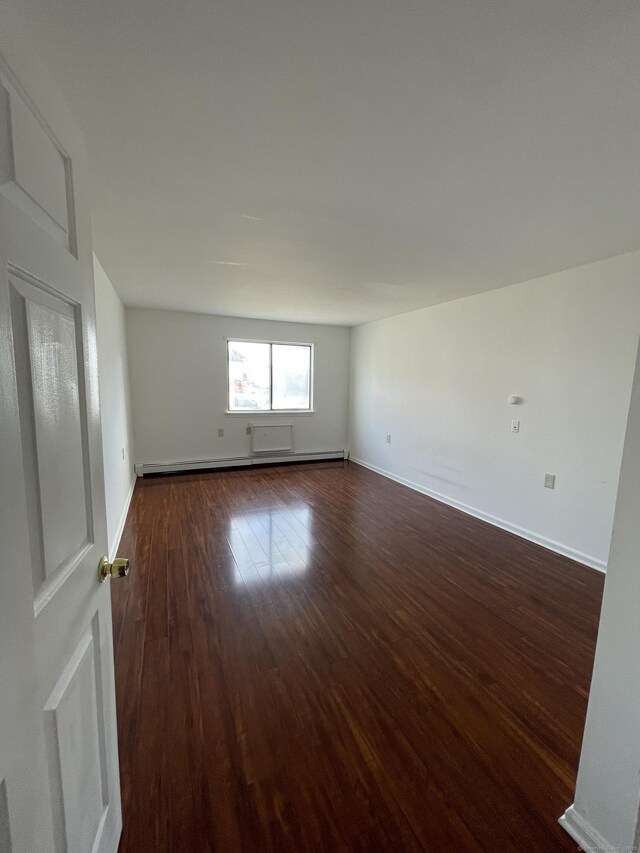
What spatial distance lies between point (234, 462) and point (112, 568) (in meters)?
4.67

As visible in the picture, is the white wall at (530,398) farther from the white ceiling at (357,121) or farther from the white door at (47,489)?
the white door at (47,489)

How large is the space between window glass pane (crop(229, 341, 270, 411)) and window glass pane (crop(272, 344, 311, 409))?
0.50 feet

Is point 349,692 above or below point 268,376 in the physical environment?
below

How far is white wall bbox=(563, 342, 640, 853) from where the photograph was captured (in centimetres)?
98

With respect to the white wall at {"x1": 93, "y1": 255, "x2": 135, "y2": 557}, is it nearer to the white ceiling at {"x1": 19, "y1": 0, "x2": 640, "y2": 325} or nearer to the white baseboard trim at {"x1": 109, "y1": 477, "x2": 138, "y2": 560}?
the white baseboard trim at {"x1": 109, "y1": 477, "x2": 138, "y2": 560}

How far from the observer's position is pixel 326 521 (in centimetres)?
357

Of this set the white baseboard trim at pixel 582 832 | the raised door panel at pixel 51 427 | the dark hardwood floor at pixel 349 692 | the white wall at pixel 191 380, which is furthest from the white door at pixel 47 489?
the white wall at pixel 191 380

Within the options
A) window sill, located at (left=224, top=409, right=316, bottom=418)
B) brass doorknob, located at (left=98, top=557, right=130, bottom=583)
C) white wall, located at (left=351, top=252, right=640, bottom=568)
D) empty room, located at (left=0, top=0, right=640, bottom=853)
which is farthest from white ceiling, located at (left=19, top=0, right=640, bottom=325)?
window sill, located at (left=224, top=409, right=316, bottom=418)

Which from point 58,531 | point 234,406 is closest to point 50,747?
point 58,531

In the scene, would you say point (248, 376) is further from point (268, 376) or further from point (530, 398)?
point (530, 398)

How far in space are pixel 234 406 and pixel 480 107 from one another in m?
4.83

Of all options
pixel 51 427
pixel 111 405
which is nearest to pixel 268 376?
pixel 111 405

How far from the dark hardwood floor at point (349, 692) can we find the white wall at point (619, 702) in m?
0.16

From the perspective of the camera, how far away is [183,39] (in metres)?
0.99
